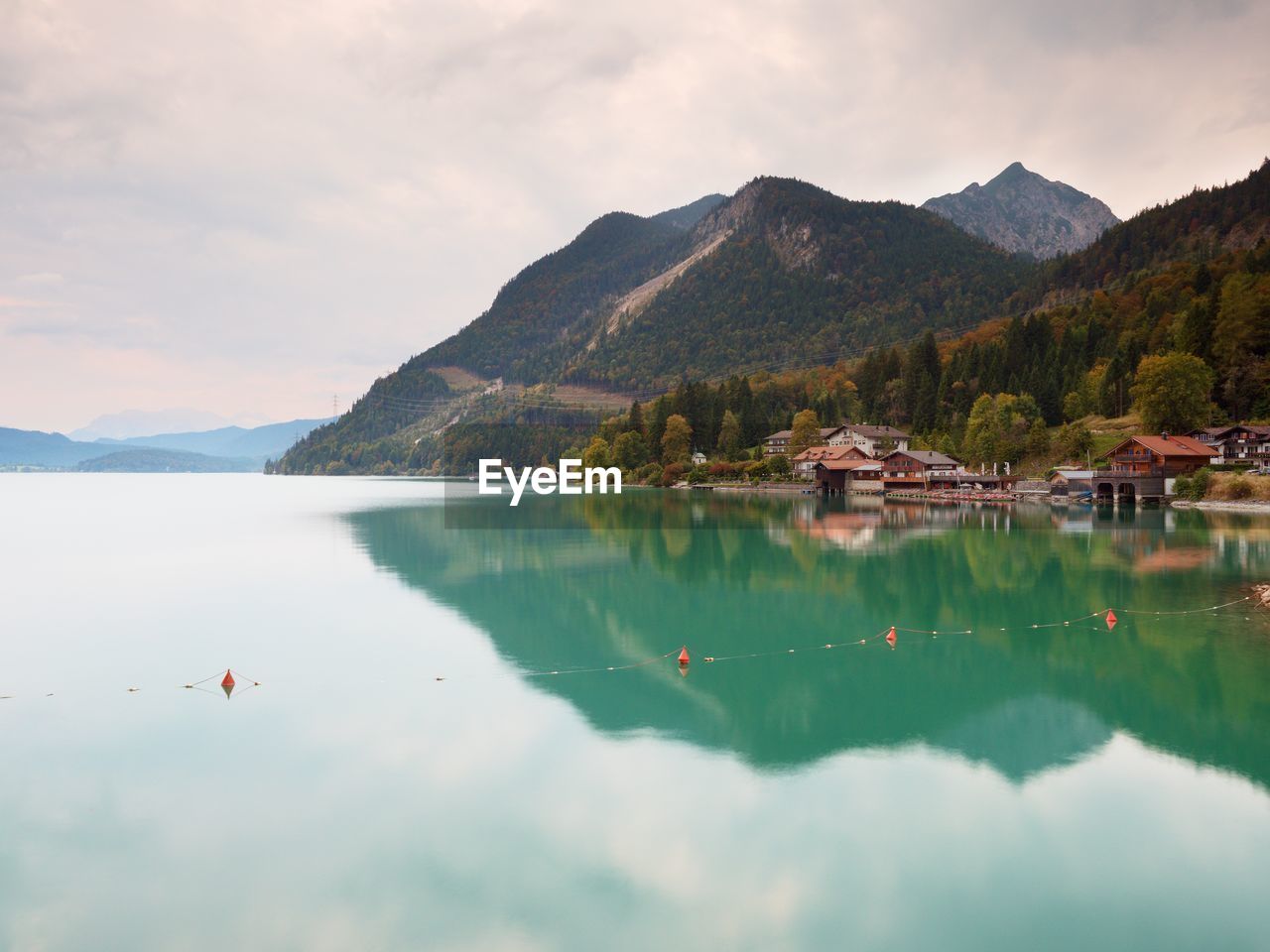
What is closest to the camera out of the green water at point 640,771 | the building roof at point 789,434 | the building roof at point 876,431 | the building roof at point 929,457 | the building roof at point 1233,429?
the green water at point 640,771

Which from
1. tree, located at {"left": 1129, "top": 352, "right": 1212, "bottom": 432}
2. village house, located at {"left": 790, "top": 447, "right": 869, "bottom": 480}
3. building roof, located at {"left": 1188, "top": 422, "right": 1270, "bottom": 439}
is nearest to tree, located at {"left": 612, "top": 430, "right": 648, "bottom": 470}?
village house, located at {"left": 790, "top": 447, "right": 869, "bottom": 480}

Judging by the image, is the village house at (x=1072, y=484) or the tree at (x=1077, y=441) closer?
the village house at (x=1072, y=484)

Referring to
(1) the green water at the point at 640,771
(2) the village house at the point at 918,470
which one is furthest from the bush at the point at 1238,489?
(1) the green water at the point at 640,771

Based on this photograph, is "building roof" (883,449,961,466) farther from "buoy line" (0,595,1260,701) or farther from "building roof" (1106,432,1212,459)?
"buoy line" (0,595,1260,701)

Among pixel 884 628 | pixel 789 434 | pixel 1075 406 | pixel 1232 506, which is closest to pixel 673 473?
pixel 789 434

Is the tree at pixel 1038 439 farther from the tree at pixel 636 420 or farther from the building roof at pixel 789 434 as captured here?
the tree at pixel 636 420

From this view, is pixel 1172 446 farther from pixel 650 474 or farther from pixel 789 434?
pixel 650 474

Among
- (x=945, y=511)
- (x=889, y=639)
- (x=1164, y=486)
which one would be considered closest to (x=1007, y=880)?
(x=889, y=639)
